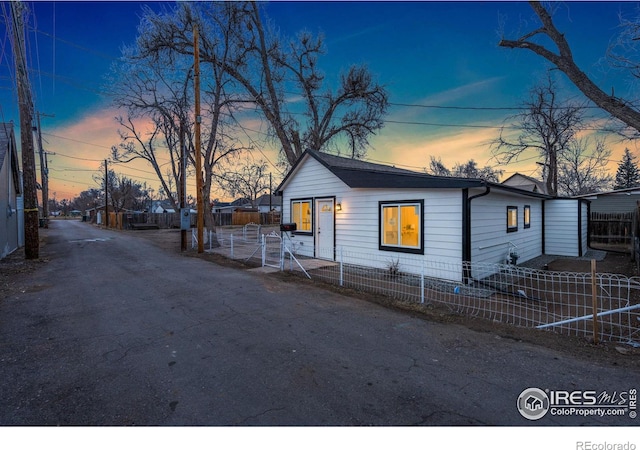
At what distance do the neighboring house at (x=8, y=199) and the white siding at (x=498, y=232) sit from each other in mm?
15793

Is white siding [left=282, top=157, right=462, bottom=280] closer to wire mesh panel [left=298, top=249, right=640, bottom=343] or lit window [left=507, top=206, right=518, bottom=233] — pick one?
wire mesh panel [left=298, top=249, right=640, bottom=343]

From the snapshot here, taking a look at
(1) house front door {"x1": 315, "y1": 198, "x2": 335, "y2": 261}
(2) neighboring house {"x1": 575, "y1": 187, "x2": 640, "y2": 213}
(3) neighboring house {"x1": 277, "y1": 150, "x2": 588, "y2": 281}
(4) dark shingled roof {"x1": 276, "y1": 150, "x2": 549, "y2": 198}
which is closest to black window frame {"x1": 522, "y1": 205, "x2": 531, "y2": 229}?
(3) neighboring house {"x1": 277, "y1": 150, "x2": 588, "y2": 281}

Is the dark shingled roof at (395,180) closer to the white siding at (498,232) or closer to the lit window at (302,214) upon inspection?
the white siding at (498,232)

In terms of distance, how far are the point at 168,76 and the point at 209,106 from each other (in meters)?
2.43

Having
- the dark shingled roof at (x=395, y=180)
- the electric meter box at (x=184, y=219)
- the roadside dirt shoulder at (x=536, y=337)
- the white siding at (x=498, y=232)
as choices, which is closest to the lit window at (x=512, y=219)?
the white siding at (x=498, y=232)

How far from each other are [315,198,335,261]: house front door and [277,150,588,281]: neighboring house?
0.03m

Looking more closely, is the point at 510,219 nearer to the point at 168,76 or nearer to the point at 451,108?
the point at 451,108

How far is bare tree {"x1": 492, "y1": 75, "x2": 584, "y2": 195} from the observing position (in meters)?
23.0

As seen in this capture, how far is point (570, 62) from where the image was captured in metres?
7.65

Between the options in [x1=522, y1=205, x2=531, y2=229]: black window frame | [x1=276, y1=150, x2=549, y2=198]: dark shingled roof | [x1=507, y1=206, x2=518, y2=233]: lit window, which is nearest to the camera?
[x1=276, y1=150, x2=549, y2=198]: dark shingled roof

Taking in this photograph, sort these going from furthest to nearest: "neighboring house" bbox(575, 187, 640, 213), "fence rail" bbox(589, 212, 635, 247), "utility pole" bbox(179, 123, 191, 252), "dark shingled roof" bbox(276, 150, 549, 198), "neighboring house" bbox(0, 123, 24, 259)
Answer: "neighboring house" bbox(575, 187, 640, 213)
"fence rail" bbox(589, 212, 635, 247)
"utility pole" bbox(179, 123, 191, 252)
"neighboring house" bbox(0, 123, 24, 259)
"dark shingled roof" bbox(276, 150, 549, 198)

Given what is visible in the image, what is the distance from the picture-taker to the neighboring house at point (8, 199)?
11594mm

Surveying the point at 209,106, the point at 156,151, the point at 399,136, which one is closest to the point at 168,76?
the point at 209,106
